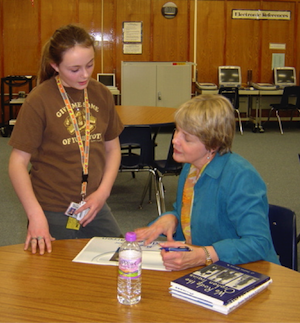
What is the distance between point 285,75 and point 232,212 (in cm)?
922

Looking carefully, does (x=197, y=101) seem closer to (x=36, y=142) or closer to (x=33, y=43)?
(x=36, y=142)

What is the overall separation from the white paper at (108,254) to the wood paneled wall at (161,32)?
850cm

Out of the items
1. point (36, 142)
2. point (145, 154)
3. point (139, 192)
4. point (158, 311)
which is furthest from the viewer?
point (139, 192)

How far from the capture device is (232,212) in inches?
58.1

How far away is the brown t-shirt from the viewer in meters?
1.74


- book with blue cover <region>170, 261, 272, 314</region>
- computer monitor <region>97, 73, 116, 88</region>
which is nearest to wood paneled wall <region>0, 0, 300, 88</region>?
computer monitor <region>97, 73, 116, 88</region>

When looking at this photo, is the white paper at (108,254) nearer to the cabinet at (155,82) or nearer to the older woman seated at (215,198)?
the older woman seated at (215,198)

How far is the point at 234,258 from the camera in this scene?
1.40m

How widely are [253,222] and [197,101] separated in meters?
0.45

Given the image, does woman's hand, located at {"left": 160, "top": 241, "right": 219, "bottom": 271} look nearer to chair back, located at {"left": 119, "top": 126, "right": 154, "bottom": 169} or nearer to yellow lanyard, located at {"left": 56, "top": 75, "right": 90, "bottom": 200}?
yellow lanyard, located at {"left": 56, "top": 75, "right": 90, "bottom": 200}

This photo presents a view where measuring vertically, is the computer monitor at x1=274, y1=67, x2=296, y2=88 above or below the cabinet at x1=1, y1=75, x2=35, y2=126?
above

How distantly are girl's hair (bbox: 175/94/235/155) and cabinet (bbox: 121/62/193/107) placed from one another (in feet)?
25.4

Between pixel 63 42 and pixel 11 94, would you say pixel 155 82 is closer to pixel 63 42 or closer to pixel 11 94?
pixel 11 94

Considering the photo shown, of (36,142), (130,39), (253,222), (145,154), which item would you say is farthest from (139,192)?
(130,39)
